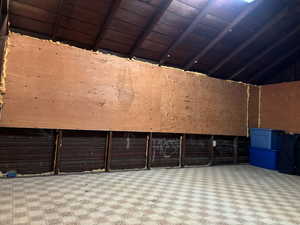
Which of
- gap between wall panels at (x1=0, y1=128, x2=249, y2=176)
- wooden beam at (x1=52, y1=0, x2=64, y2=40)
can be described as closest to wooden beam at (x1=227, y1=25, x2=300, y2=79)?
gap between wall panels at (x1=0, y1=128, x2=249, y2=176)

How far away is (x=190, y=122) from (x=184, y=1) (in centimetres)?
284

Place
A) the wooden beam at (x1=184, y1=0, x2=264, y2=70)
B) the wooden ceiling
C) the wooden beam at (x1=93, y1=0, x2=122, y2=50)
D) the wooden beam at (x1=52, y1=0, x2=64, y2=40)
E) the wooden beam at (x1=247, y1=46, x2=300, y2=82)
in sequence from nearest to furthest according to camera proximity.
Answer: the wooden beam at (x1=52, y1=0, x2=64, y2=40) → the wooden beam at (x1=93, y1=0, x2=122, y2=50) → the wooden ceiling → the wooden beam at (x1=184, y1=0, x2=264, y2=70) → the wooden beam at (x1=247, y1=46, x2=300, y2=82)

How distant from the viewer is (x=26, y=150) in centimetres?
374

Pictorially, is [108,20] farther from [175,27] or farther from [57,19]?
[175,27]

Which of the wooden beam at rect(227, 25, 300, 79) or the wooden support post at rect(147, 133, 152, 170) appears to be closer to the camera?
the wooden beam at rect(227, 25, 300, 79)

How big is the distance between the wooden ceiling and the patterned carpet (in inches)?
104

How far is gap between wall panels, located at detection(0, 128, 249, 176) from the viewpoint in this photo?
12.1 feet

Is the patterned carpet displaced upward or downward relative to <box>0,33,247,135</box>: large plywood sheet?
downward

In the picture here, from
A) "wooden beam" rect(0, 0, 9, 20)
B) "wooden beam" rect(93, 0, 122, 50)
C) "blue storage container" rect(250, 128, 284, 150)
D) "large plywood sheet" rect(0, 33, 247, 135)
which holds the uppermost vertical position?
"wooden beam" rect(93, 0, 122, 50)

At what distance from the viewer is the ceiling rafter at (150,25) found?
11.8 ft

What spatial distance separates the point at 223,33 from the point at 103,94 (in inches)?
111

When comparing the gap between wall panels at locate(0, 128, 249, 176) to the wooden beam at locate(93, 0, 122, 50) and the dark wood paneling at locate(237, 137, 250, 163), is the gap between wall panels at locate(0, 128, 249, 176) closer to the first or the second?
the dark wood paneling at locate(237, 137, 250, 163)

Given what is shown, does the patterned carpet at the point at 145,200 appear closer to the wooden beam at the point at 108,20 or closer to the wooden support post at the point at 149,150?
the wooden support post at the point at 149,150

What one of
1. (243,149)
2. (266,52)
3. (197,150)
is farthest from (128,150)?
(266,52)
